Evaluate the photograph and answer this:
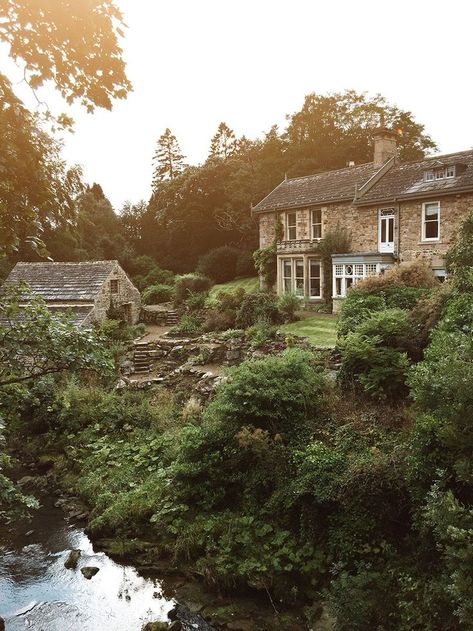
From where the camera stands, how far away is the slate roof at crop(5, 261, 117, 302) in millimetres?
25470

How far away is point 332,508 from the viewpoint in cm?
946

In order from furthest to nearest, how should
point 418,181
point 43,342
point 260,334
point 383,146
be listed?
point 383,146 → point 418,181 → point 260,334 → point 43,342

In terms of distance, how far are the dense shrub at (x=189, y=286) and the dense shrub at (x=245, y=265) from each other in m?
6.18

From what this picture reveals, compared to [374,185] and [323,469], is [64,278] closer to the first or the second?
[374,185]

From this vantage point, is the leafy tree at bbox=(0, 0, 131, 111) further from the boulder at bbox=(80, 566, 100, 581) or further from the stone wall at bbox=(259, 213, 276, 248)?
the stone wall at bbox=(259, 213, 276, 248)

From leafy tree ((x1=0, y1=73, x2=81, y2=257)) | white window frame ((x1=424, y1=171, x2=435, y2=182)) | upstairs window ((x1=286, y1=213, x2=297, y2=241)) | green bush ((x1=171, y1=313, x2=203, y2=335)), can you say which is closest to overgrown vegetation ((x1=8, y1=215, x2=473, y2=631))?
leafy tree ((x1=0, y1=73, x2=81, y2=257))

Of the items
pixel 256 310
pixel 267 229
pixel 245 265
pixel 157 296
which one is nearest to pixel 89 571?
pixel 256 310

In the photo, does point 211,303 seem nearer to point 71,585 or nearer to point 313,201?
point 313,201

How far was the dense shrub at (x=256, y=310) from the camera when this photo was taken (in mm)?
23391

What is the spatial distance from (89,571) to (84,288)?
17.9 meters

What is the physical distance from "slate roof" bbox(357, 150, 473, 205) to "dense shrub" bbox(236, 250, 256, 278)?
14.9 m

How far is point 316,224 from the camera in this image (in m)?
29.3

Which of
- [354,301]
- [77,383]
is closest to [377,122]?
[354,301]

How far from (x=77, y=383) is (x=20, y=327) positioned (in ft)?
40.5
